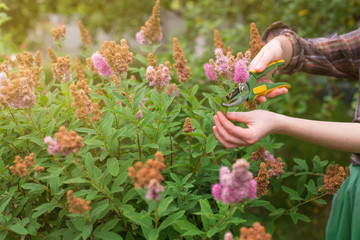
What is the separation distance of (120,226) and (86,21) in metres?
7.38

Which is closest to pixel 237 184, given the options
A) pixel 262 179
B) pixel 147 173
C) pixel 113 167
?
pixel 147 173

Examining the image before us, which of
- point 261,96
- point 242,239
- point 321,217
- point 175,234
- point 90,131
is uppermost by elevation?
point 261,96

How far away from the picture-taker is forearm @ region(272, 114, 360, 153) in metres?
1.27

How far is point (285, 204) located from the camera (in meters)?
2.79

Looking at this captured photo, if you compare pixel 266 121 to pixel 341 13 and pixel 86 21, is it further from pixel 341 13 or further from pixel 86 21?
pixel 86 21

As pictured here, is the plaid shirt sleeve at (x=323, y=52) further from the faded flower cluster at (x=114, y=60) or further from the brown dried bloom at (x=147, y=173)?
the brown dried bloom at (x=147, y=173)

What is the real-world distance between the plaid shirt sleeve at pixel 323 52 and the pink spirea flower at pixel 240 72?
0.70 metres

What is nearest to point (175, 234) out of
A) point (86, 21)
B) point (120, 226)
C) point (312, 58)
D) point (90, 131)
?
point (120, 226)

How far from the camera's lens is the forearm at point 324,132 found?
4.18ft

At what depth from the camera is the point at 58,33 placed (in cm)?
199

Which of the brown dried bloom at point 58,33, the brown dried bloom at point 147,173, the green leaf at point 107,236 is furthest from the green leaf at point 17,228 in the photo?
the brown dried bloom at point 58,33

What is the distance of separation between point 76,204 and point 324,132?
98cm

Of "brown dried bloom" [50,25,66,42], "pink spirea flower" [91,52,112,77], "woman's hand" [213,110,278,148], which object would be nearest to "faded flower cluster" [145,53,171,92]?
"pink spirea flower" [91,52,112,77]

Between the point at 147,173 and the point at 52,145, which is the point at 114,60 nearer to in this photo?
the point at 52,145
